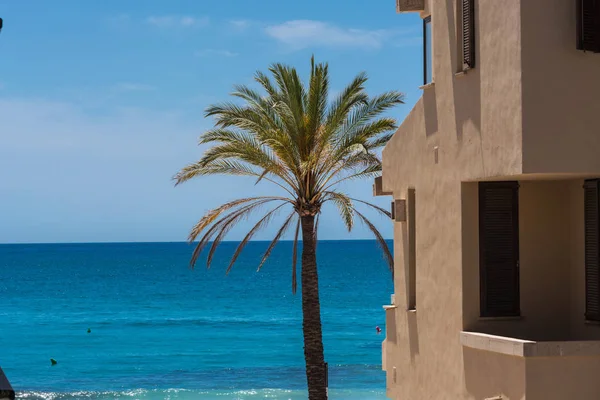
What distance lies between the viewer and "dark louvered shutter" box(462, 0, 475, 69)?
40.7ft

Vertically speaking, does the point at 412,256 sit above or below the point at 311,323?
above

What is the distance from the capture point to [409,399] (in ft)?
50.9

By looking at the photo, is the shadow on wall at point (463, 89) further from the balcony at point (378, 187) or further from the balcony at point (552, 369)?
the balcony at point (378, 187)

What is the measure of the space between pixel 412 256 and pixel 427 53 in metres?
3.30

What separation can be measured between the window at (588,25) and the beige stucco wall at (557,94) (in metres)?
0.11

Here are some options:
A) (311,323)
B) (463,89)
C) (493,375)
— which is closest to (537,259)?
(493,375)

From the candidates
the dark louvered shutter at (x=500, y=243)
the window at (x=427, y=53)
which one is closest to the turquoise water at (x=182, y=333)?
the window at (x=427, y=53)

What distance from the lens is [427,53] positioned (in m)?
14.6

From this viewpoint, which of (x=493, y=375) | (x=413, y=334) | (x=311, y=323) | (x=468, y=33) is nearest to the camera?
(x=493, y=375)

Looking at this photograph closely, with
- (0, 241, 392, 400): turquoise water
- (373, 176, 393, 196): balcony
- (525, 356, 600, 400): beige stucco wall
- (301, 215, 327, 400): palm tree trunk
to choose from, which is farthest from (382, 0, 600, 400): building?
(0, 241, 392, 400): turquoise water

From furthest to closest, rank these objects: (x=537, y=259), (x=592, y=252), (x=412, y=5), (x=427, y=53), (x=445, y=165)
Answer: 1. (x=412, y=5)
2. (x=427, y=53)
3. (x=445, y=165)
4. (x=537, y=259)
5. (x=592, y=252)

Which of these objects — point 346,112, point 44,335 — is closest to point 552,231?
point 346,112

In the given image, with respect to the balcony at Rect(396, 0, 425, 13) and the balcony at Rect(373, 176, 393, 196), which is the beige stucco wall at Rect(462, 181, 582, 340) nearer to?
the balcony at Rect(396, 0, 425, 13)

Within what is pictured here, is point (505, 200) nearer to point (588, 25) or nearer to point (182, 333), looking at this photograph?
point (588, 25)
